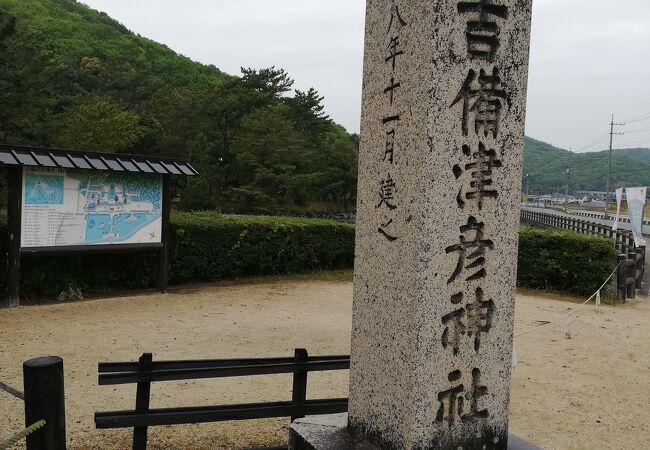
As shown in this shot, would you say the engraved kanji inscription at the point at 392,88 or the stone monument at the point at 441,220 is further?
the engraved kanji inscription at the point at 392,88

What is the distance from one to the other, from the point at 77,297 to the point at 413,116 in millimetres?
8113

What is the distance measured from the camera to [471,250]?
7.45 ft

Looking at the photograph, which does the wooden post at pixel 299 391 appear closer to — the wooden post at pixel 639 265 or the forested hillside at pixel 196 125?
the wooden post at pixel 639 265

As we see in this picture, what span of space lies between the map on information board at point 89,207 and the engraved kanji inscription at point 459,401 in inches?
294

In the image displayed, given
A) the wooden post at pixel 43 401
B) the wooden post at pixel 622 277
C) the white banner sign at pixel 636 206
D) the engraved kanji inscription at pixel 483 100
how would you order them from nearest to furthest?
the wooden post at pixel 43 401
the engraved kanji inscription at pixel 483 100
the wooden post at pixel 622 277
the white banner sign at pixel 636 206

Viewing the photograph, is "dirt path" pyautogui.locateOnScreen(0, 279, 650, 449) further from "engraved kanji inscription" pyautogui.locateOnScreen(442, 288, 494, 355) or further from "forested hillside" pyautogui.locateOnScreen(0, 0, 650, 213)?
"forested hillside" pyautogui.locateOnScreen(0, 0, 650, 213)

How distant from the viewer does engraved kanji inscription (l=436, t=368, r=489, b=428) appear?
7.31ft

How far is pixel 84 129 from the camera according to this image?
22.0 m

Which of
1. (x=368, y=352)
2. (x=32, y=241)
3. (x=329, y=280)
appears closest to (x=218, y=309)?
(x=32, y=241)

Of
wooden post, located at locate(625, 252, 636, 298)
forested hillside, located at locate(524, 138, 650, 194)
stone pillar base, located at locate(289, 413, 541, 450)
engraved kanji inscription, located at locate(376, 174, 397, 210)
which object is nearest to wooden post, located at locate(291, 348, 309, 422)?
stone pillar base, located at locate(289, 413, 541, 450)

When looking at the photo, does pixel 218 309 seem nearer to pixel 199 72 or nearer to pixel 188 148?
pixel 188 148

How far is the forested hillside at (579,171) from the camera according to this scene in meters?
86.4

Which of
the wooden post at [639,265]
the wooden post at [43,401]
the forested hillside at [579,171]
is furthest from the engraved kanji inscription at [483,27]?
the forested hillside at [579,171]

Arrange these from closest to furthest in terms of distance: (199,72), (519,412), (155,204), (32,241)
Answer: (519,412)
(32,241)
(155,204)
(199,72)
